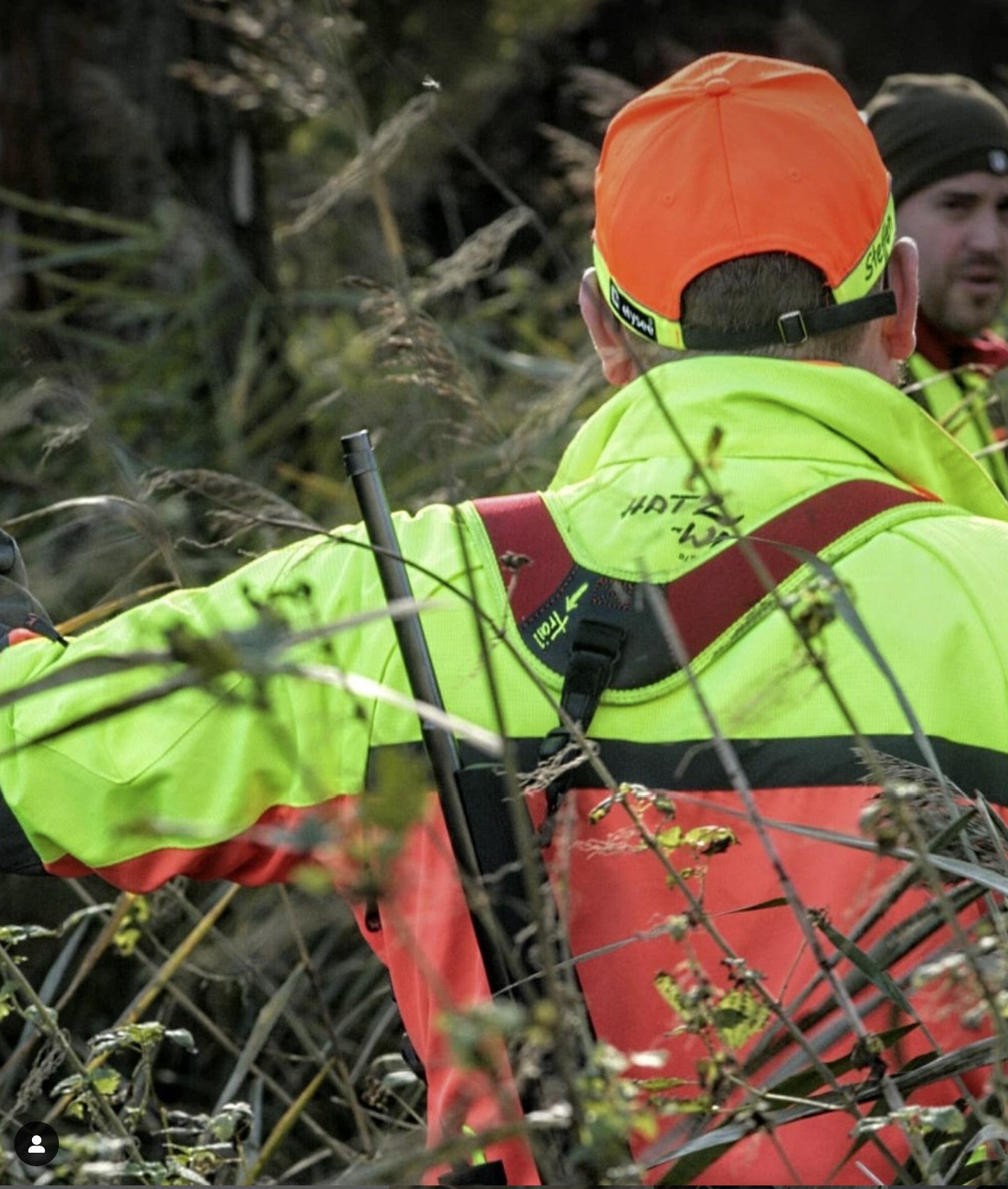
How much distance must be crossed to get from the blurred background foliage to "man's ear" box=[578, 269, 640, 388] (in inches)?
7.1

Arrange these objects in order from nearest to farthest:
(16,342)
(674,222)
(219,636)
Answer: (219,636) < (674,222) < (16,342)

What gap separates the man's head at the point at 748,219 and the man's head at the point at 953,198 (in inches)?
91.3

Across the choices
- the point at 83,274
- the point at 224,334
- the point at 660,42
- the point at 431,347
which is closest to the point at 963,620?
the point at 431,347

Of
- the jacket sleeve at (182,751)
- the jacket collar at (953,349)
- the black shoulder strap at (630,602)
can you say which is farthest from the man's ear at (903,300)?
the jacket collar at (953,349)

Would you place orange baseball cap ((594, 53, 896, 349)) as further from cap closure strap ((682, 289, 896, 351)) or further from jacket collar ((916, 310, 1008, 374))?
jacket collar ((916, 310, 1008, 374))

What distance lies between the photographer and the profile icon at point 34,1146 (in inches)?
92.3

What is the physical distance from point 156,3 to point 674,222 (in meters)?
4.25

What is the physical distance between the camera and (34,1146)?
2.37 metres

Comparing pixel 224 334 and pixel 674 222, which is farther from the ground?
pixel 674 222

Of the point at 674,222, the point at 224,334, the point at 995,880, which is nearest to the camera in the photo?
the point at 995,880

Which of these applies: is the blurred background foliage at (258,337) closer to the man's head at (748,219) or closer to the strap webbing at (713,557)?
the strap webbing at (713,557)

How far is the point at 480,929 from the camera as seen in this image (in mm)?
1757

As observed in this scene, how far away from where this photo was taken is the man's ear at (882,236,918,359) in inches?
88.3

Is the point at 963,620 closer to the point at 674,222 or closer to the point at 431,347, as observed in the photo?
the point at 674,222
